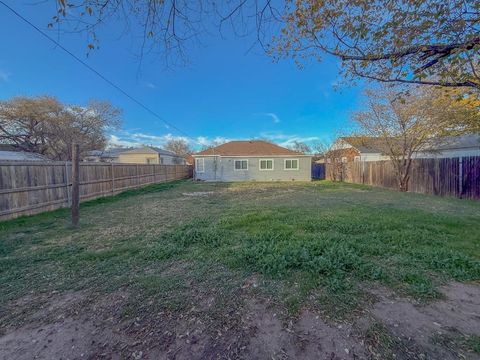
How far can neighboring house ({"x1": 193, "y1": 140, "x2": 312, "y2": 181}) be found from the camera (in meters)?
21.0

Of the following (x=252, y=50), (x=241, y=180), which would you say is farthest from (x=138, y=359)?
(x=241, y=180)

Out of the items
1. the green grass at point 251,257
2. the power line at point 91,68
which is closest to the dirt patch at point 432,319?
the green grass at point 251,257

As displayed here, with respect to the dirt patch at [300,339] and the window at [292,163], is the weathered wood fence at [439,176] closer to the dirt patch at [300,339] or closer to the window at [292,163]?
the window at [292,163]

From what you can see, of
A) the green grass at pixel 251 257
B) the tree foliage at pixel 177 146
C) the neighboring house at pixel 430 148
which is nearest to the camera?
the green grass at pixel 251 257

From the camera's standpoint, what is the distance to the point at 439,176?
1029 cm

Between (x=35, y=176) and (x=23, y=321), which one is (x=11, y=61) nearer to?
(x=35, y=176)

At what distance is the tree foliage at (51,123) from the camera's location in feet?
59.4

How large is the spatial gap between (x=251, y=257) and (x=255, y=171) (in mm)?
18079

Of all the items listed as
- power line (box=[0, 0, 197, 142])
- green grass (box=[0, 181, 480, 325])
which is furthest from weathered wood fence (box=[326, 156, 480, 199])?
power line (box=[0, 0, 197, 142])

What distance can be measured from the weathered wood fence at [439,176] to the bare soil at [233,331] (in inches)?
366

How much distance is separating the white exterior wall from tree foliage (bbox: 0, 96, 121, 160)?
31.7 ft

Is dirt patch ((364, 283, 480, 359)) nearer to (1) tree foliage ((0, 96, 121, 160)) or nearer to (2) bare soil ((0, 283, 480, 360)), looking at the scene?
(2) bare soil ((0, 283, 480, 360))

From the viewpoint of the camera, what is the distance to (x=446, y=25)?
2902 millimetres

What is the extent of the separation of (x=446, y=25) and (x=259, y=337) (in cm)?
411
